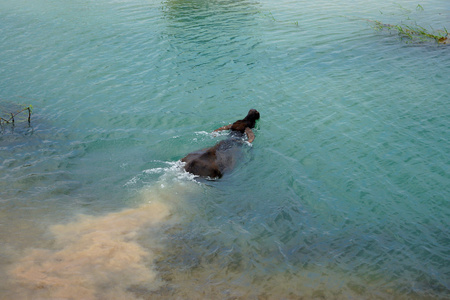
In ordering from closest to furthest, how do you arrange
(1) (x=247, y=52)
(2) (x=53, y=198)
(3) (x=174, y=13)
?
(2) (x=53, y=198) → (1) (x=247, y=52) → (3) (x=174, y=13)

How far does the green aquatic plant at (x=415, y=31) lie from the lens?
1875cm

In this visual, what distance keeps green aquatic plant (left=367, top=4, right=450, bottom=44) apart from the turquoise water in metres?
0.55

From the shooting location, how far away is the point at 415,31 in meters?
19.6

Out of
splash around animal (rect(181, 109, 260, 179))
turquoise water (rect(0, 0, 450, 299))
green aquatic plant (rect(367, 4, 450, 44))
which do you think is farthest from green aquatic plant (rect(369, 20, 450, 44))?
splash around animal (rect(181, 109, 260, 179))

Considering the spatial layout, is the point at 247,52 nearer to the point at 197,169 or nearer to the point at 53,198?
the point at 197,169

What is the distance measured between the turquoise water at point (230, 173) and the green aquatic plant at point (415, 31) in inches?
21.5

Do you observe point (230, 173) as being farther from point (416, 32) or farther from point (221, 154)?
point (416, 32)

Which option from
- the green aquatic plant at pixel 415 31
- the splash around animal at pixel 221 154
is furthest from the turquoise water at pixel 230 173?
the green aquatic plant at pixel 415 31

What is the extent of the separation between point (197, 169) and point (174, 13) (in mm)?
17438

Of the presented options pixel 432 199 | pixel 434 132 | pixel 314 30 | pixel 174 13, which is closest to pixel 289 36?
pixel 314 30

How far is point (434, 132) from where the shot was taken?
12008 millimetres

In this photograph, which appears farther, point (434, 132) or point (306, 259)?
point (434, 132)

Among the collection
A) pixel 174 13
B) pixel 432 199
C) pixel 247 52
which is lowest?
pixel 432 199

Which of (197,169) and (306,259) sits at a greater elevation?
(197,169)
